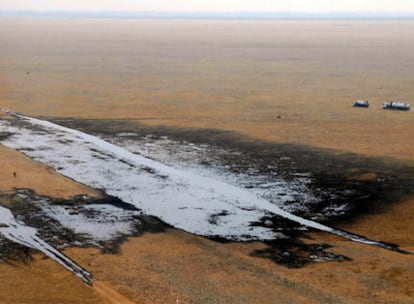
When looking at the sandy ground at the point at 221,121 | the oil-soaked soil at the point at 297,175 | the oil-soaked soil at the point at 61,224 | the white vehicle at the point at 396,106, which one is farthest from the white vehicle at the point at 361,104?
the oil-soaked soil at the point at 61,224

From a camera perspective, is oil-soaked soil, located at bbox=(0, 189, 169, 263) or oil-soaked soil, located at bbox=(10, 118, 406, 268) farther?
oil-soaked soil, located at bbox=(10, 118, 406, 268)

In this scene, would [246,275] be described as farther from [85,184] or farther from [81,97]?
[81,97]

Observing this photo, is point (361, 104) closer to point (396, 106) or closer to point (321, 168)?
point (396, 106)

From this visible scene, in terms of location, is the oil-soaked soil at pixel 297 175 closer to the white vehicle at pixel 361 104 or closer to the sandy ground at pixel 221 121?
the sandy ground at pixel 221 121

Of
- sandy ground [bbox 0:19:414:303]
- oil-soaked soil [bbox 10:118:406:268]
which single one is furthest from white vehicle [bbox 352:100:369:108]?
oil-soaked soil [bbox 10:118:406:268]

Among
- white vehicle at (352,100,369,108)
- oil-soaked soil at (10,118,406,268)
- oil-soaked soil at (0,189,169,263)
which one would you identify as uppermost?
white vehicle at (352,100,369,108)

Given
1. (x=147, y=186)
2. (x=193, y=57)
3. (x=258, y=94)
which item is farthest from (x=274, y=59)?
(x=147, y=186)

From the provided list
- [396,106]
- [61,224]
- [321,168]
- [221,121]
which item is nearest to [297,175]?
[321,168]

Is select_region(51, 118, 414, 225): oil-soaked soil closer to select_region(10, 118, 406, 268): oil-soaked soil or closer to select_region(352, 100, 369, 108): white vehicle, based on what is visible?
select_region(10, 118, 406, 268): oil-soaked soil

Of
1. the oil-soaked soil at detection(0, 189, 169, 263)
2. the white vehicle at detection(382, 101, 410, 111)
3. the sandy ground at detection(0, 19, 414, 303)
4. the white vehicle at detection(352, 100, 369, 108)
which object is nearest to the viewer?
the sandy ground at detection(0, 19, 414, 303)
